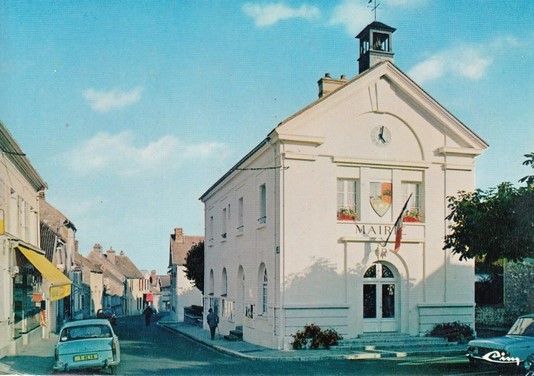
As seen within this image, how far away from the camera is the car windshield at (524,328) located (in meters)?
15.2

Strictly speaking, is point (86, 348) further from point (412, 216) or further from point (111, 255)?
point (111, 255)

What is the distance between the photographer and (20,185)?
24625 millimetres

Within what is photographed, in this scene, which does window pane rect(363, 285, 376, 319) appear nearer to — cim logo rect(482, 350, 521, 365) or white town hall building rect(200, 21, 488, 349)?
white town hall building rect(200, 21, 488, 349)

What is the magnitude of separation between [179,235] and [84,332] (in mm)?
47091

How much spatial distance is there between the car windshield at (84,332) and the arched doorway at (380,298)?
10205 millimetres

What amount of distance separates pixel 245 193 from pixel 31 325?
11264 millimetres

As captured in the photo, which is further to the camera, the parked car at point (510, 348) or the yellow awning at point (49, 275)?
the yellow awning at point (49, 275)

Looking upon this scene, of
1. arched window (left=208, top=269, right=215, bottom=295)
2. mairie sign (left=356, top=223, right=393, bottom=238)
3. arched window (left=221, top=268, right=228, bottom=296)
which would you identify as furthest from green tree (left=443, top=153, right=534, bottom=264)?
arched window (left=208, top=269, right=215, bottom=295)

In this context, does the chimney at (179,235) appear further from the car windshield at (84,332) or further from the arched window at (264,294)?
Result: the car windshield at (84,332)

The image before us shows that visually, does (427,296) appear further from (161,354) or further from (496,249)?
(161,354)

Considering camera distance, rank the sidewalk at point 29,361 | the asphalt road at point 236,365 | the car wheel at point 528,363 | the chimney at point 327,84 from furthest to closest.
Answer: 1. the chimney at point 327,84
2. the sidewalk at point 29,361
3. the asphalt road at point 236,365
4. the car wheel at point 528,363

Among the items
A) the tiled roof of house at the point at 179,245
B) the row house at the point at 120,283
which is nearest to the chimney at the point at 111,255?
the row house at the point at 120,283

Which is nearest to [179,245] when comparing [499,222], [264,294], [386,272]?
[264,294]

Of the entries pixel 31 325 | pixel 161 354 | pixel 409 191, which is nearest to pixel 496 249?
pixel 409 191
